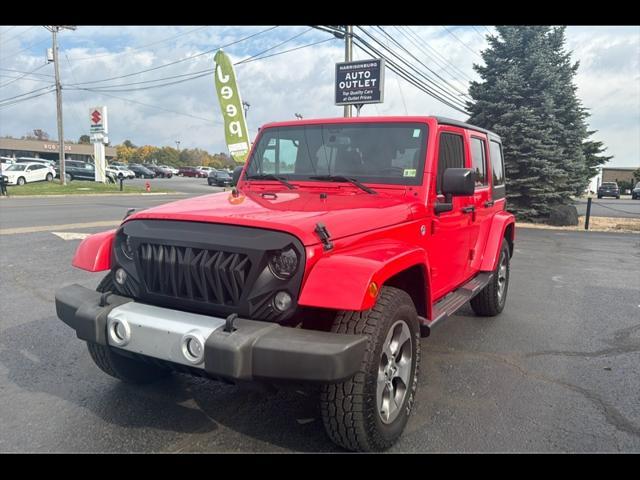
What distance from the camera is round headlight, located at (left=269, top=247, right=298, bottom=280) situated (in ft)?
8.45

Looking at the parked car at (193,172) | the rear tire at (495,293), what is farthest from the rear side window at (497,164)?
the parked car at (193,172)

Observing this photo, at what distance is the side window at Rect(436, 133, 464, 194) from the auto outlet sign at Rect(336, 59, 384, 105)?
→ 1383 cm

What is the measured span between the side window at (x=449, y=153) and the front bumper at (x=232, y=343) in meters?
1.90

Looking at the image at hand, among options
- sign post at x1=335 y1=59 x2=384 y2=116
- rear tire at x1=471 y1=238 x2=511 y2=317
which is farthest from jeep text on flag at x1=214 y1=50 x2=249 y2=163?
rear tire at x1=471 y1=238 x2=511 y2=317

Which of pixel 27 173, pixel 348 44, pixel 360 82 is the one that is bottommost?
pixel 27 173

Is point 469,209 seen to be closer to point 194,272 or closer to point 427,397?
point 427,397

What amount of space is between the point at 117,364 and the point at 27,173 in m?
34.8

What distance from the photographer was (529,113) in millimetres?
16500

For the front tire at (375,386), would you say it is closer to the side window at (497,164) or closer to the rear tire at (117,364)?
the rear tire at (117,364)

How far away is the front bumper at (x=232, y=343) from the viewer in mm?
2285

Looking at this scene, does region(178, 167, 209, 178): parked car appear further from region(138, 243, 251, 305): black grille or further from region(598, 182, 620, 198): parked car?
region(138, 243, 251, 305): black grille

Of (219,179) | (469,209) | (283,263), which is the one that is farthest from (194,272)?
(219,179)

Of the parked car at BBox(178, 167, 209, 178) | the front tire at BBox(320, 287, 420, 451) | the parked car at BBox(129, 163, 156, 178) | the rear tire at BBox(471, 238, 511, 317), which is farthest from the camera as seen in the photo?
the parked car at BBox(178, 167, 209, 178)

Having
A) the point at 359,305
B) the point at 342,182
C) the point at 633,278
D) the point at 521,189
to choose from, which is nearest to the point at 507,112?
the point at 521,189
